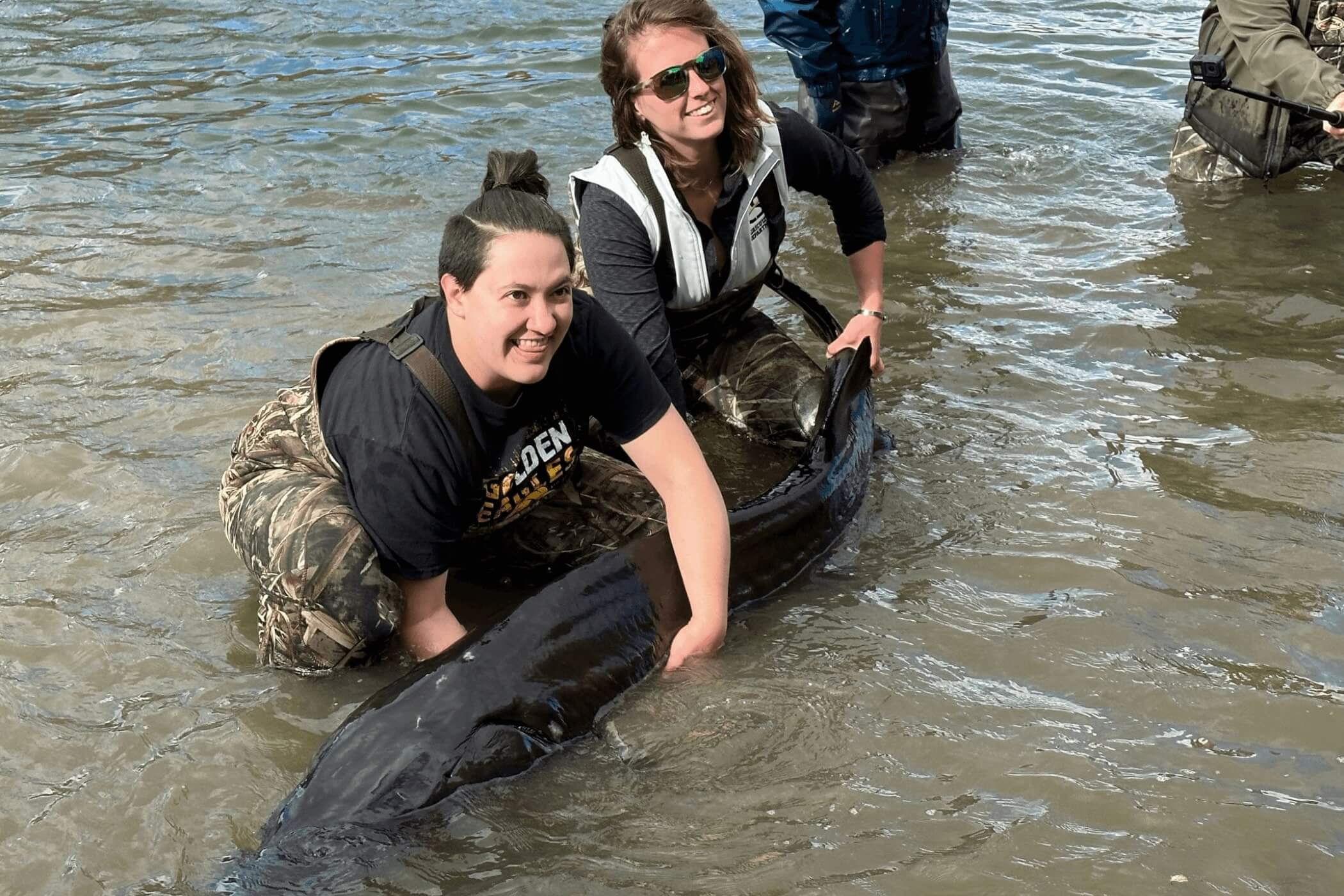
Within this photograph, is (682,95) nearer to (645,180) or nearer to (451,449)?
(645,180)

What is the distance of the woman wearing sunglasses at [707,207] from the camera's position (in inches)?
155

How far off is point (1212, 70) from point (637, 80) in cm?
352

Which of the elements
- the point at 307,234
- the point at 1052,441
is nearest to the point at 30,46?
the point at 307,234

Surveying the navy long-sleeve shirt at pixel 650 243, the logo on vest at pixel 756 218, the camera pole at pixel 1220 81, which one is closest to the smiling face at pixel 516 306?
the navy long-sleeve shirt at pixel 650 243

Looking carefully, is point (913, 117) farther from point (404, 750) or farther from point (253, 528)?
point (404, 750)

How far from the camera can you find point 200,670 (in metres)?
3.56

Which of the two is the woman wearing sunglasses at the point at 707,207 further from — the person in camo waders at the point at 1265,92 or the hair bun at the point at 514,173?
the person in camo waders at the point at 1265,92

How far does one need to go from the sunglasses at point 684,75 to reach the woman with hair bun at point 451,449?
0.83m

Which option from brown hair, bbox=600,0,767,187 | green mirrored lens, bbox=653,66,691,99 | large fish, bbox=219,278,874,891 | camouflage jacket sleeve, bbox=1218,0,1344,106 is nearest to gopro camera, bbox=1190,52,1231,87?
camouflage jacket sleeve, bbox=1218,0,1344,106

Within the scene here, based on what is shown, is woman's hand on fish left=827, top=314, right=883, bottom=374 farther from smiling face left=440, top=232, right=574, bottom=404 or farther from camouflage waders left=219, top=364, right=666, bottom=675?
smiling face left=440, top=232, right=574, bottom=404

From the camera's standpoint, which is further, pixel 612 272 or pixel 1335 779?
pixel 612 272

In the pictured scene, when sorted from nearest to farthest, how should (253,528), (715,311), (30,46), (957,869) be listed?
(957,869)
(253,528)
(715,311)
(30,46)

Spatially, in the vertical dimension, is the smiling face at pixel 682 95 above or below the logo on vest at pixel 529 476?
above

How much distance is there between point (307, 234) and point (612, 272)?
3.38m
